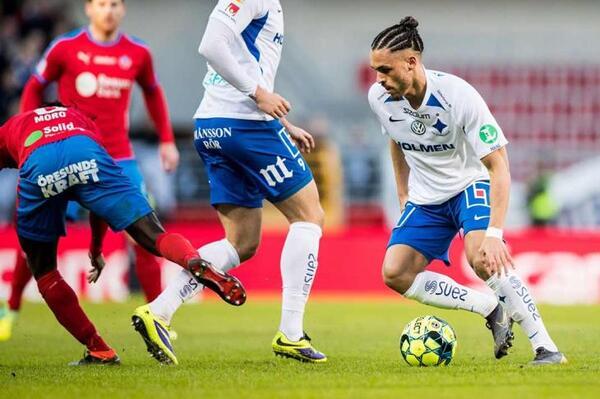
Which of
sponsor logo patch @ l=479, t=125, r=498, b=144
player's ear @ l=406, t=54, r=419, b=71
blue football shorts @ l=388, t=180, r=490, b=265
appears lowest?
blue football shorts @ l=388, t=180, r=490, b=265

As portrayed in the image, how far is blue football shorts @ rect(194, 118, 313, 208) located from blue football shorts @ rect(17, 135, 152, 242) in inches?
25.9

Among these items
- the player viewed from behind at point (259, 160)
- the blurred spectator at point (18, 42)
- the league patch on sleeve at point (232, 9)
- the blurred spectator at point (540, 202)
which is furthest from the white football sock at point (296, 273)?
the blurred spectator at point (540, 202)

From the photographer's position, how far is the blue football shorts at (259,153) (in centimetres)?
732

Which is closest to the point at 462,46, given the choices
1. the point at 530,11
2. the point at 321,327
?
the point at 530,11

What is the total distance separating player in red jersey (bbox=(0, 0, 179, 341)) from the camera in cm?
936

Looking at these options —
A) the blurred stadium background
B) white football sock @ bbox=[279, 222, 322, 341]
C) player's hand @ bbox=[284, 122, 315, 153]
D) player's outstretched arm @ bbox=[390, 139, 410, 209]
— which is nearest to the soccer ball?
white football sock @ bbox=[279, 222, 322, 341]

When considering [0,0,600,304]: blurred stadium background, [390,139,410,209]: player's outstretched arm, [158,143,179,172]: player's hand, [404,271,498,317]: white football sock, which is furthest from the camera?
[0,0,600,304]: blurred stadium background

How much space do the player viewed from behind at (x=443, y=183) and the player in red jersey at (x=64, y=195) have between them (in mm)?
1514

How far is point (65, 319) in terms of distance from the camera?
7.26 meters

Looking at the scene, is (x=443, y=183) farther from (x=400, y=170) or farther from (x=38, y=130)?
(x=38, y=130)

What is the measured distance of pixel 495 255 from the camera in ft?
21.2

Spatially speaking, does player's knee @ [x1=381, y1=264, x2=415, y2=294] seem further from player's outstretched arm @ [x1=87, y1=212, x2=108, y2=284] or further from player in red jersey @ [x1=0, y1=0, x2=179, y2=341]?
player in red jersey @ [x1=0, y1=0, x2=179, y2=341]

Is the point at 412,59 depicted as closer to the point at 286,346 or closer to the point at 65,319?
the point at 286,346

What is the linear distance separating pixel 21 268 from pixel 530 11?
1714cm
